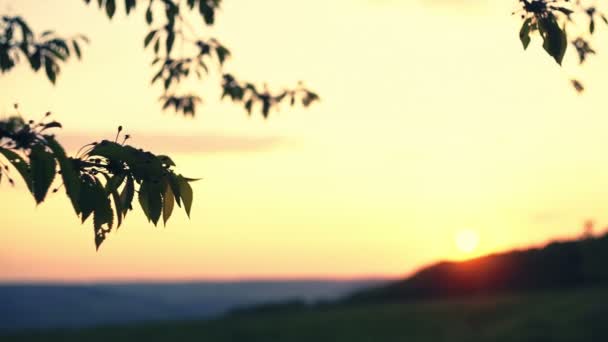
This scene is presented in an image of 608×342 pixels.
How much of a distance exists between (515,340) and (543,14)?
663 inches

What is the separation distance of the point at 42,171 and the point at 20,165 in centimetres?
14

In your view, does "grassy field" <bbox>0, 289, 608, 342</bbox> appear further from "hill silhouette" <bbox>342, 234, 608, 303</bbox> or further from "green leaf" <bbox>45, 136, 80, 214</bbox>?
"green leaf" <bbox>45, 136, 80, 214</bbox>

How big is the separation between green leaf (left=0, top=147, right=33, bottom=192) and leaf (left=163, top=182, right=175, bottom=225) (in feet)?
2.33

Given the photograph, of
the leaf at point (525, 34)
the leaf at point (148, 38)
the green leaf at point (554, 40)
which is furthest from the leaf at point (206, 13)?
the green leaf at point (554, 40)

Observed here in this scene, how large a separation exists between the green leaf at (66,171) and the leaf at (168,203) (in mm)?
566

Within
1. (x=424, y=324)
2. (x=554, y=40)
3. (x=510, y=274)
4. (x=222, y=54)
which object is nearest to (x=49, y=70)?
(x=222, y=54)

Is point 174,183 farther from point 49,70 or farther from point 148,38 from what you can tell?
point 148,38

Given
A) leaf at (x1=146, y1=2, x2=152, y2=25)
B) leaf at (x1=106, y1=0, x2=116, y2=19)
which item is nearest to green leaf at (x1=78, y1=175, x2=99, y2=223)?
leaf at (x1=106, y1=0, x2=116, y2=19)

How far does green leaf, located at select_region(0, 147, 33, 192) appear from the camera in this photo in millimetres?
2979

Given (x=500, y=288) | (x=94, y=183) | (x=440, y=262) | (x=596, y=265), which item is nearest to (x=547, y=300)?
(x=596, y=265)

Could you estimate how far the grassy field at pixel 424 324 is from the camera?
20406 mm

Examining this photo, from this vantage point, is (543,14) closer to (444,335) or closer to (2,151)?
(2,151)

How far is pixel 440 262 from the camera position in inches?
1318

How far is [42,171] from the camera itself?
2947 mm
